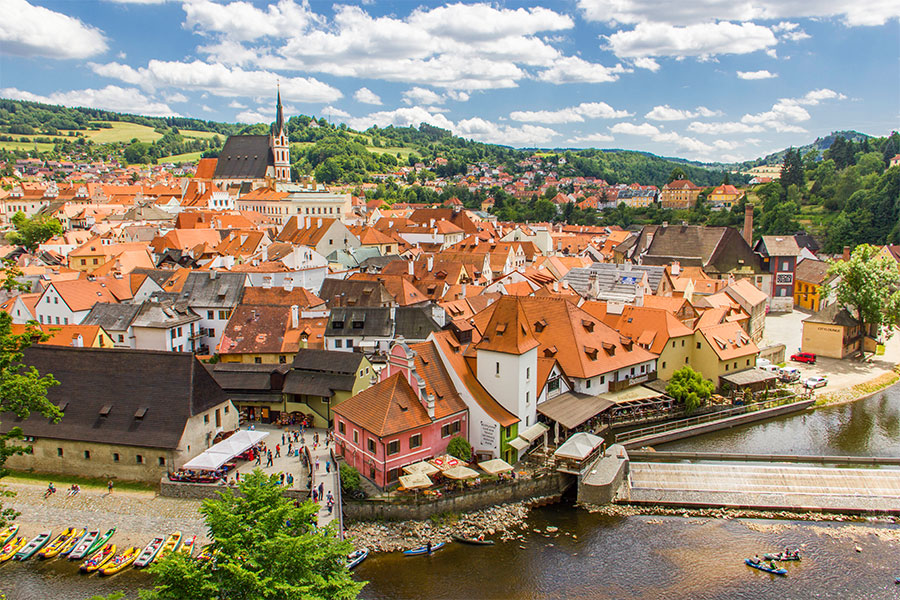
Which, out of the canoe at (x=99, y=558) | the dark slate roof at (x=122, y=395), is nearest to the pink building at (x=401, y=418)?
the dark slate roof at (x=122, y=395)

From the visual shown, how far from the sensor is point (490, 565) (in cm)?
2772

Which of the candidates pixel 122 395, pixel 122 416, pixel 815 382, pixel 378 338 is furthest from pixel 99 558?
pixel 815 382

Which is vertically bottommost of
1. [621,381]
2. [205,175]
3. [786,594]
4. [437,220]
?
[786,594]

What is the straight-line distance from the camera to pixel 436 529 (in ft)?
98.8

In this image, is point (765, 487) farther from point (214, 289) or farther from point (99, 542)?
point (214, 289)

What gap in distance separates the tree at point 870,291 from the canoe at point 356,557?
174ft

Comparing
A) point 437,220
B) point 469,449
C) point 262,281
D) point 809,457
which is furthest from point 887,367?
point 437,220

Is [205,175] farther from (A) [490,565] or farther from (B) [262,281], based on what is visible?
(A) [490,565]

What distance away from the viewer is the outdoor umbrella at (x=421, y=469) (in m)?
31.7

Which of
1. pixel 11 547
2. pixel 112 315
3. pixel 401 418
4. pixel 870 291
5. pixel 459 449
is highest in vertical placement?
pixel 870 291

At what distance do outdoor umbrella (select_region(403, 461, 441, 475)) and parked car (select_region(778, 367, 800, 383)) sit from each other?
106 ft

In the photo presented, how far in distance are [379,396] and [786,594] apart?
65.8 feet

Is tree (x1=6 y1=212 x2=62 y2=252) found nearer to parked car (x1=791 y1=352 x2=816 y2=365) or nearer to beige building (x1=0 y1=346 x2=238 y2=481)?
beige building (x1=0 y1=346 x2=238 y2=481)

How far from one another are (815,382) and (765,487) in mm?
20662
